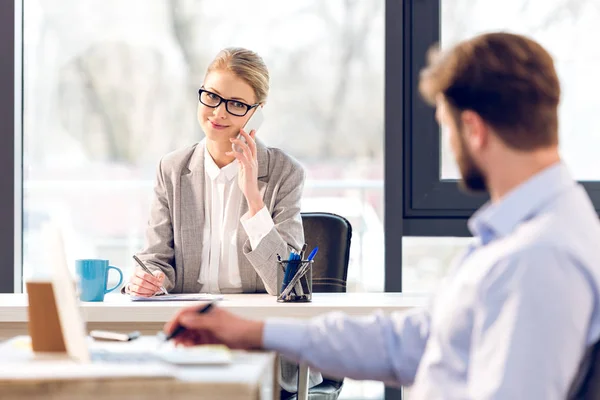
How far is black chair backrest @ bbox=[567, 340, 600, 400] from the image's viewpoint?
3.99 ft

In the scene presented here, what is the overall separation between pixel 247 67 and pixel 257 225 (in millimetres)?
507

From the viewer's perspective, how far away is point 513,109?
1.27 metres

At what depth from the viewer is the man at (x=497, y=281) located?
1.13m

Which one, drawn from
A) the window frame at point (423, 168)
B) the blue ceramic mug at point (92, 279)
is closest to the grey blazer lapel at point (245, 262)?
the blue ceramic mug at point (92, 279)

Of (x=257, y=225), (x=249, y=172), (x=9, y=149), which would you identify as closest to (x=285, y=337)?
(x=257, y=225)

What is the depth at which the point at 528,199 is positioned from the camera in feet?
4.12

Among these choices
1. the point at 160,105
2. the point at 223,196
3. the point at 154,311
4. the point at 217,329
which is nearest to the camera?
the point at 217,329

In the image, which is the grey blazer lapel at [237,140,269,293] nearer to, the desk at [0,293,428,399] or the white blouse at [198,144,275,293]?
the white blouse at [198,144,275,293]

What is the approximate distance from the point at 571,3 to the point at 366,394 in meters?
2.83

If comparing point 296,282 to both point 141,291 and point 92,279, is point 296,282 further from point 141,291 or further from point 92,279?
point 92,279

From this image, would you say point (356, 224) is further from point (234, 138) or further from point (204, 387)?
point (204, 387)

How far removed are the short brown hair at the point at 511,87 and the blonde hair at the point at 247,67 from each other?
1563 millimetres

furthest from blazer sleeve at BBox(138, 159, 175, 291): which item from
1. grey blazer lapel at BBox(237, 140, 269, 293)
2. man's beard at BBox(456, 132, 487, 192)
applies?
man's beard at BBox(456, 132, 487, 192)

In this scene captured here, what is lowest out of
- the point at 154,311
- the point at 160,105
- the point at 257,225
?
the point at 154,311
